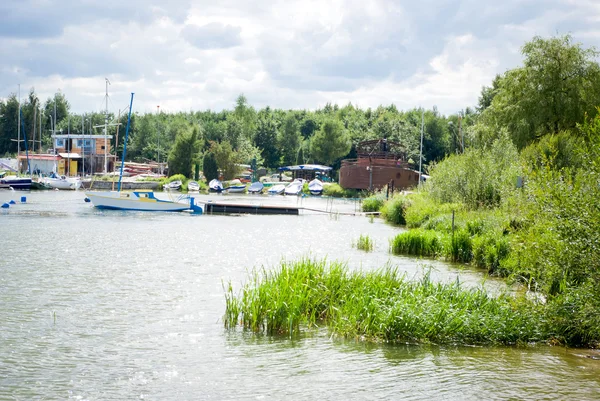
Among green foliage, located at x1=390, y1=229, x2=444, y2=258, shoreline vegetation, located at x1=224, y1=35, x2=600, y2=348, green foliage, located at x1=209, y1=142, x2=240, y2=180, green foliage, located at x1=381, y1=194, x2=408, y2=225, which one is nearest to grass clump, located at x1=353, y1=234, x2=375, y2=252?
green foliage, located at x1=390, y1=229, x2=444, y2=258

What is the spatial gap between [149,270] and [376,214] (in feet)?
118

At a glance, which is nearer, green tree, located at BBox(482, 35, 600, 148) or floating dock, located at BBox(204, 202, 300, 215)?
green tree, located at BBox(482, 35, 600, 148)

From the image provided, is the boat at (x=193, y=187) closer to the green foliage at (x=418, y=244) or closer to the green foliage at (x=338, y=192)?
the green foliage at (x=338, y=192)

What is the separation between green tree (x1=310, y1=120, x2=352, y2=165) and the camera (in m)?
123

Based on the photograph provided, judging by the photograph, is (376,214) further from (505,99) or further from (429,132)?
(429,132)

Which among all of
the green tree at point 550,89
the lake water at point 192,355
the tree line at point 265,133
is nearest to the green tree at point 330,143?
the tree line at point 265,133

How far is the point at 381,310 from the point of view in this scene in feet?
50.3

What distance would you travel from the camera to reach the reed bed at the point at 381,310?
15.0 m

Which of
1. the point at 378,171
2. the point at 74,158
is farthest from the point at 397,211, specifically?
the point at 74,158

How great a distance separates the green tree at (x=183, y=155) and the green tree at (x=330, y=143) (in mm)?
23189

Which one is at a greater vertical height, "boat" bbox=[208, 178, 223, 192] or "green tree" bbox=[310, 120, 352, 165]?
"green tree" bbox=[310, 120, 352, 165]

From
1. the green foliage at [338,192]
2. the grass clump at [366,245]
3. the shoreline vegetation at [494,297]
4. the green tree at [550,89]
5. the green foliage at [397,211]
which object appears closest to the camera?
the shoreline vegetation at [494,297]

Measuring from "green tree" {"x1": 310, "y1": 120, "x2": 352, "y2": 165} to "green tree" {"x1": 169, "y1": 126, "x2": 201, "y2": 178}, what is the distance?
76.1ft

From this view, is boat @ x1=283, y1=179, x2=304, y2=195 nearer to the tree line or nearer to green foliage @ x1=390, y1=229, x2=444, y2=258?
the tree line
